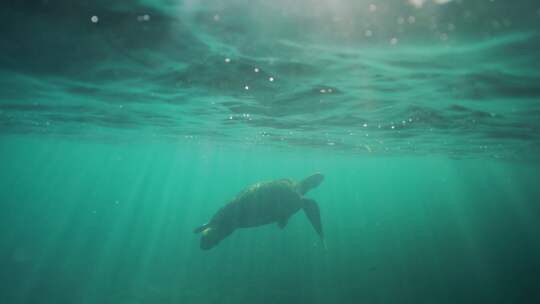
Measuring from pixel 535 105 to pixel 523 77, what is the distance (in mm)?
4779

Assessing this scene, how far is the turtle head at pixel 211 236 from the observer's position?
591 inches

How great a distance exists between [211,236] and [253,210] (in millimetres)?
2390

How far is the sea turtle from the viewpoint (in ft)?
51.1

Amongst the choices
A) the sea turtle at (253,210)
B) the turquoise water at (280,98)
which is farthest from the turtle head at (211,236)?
the turquoise water at (280,98)

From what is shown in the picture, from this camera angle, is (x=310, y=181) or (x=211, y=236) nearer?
(x=211, y=236)

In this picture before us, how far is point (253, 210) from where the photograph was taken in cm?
1596

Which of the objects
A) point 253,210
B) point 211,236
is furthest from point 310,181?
point 211,236

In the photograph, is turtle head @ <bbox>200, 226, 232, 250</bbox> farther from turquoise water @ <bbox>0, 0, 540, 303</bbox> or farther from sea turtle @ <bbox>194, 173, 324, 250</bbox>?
turquoise water @ <bbox>0, 0, 540, 303</bbox>

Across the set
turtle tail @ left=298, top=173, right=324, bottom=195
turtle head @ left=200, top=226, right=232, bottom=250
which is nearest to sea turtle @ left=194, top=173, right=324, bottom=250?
turtle head @ left=200, top=226, right=232, bottom=250

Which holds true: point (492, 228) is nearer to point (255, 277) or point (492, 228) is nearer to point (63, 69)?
point (255, 277)

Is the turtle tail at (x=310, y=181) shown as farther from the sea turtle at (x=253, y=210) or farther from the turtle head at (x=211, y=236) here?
the turtle head at (x=211, y=236)

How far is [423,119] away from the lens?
18.4 metres

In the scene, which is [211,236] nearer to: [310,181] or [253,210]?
[253,210]

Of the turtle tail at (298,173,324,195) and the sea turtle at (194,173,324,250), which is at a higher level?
the turtle tail at (298,173,324,195)
